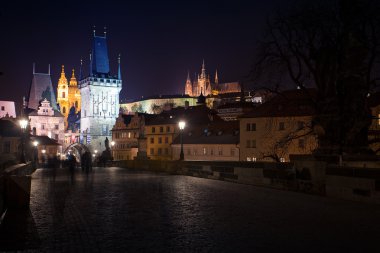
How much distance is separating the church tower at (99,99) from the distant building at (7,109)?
18637mm

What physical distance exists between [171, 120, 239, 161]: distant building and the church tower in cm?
6123

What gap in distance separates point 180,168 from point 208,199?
55.6 feet

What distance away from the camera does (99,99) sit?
14688 cm

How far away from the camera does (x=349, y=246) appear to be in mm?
8945

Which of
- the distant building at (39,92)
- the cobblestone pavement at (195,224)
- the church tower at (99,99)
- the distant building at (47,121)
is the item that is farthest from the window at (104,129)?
the cobblestone pavement at (195,224)

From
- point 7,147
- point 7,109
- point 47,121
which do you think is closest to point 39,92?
point 7,109

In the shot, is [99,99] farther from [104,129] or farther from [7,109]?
[7,109]

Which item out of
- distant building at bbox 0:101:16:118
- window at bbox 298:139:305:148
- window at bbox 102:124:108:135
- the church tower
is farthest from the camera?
window at bbox 102:124:108:135

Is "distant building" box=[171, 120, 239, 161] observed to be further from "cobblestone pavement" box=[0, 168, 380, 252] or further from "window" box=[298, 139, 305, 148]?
"cobblestone pavement" box=[0, 168, 380, 252]

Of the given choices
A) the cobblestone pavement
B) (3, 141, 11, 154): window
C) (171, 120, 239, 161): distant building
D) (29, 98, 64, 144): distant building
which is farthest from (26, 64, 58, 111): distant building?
the cobblestone pavement

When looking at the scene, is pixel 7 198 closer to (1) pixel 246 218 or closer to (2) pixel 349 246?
(1) pixel 246 218

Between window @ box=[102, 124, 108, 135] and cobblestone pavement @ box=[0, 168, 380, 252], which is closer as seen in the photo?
cobblestone pavement @ box=[0, 168, 380, 252]

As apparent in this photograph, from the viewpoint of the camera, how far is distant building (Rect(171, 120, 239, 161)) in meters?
72.8

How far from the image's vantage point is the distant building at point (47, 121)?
448 ft
